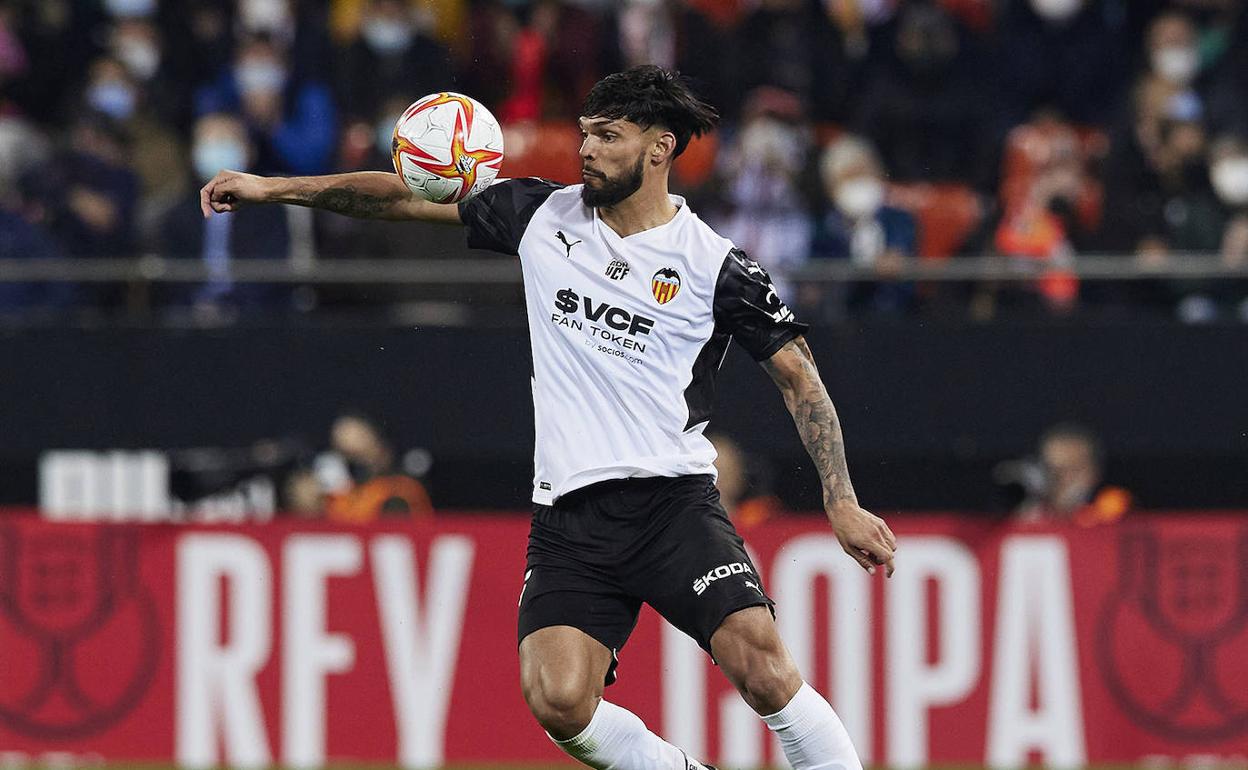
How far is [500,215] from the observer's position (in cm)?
758

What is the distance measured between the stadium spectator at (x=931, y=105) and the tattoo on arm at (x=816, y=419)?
7410mm

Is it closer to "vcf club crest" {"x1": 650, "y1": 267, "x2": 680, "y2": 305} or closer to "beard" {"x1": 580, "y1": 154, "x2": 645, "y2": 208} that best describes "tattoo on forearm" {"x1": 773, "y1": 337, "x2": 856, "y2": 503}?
"vcf club crest" {"x1": 650, "y1": 267, "x2": 680, "y2": 305}

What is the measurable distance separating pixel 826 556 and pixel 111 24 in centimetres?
750

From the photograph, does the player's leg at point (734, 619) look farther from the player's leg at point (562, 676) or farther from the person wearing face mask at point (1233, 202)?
the person wearing face mask at point (1233, 202)

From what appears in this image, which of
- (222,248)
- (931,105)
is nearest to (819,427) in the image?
(222,248)

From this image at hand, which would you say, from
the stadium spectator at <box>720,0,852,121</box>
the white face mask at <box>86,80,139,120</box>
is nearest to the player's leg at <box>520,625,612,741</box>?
the stadium spectator at <box>720,0,852,121</box>

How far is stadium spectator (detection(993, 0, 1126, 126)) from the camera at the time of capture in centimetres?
1527

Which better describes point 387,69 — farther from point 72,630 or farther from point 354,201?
point 354,201

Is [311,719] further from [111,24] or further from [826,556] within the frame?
[111,24]

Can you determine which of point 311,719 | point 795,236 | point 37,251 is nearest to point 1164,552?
point 795,236

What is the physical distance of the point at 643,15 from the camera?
606 inches

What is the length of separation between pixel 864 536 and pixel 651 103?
5.33 ft

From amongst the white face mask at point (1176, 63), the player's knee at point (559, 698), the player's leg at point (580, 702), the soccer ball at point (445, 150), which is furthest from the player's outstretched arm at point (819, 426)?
the white face mask at point (1176, 63)

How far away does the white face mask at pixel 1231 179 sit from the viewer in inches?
542
